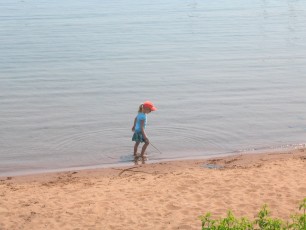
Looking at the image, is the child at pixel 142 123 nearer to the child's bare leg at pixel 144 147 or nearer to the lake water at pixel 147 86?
the child's bare leg at pixel 144 147

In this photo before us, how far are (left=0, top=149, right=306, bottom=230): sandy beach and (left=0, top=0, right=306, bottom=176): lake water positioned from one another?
3.86 ft

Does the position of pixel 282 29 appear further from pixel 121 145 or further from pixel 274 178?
pixel 274 178

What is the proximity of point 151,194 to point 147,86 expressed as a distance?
10.8 metres

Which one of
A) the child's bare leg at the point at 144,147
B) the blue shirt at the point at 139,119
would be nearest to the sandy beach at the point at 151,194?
the child's bare leg at the point at 144,147

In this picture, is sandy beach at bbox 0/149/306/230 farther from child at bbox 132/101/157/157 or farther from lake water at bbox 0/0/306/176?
lake water at bbox 0/0/306/176

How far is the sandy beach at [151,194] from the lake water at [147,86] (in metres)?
1.18

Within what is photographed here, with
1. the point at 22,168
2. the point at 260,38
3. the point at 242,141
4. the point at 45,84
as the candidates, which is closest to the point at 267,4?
the point at 260,38

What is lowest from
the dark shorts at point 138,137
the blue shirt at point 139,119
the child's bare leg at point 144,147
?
the child's bare leg at point 144,147

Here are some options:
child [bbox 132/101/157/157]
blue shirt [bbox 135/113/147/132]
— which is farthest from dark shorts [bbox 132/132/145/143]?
blue shirt [bbox 135/113/147/132]

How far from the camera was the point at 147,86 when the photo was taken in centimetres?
2189

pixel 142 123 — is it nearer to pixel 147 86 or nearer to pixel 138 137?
pixel 138 137

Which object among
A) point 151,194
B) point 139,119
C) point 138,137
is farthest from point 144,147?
point 151,194

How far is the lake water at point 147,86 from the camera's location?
611 inches

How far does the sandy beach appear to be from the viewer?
10211 mm
